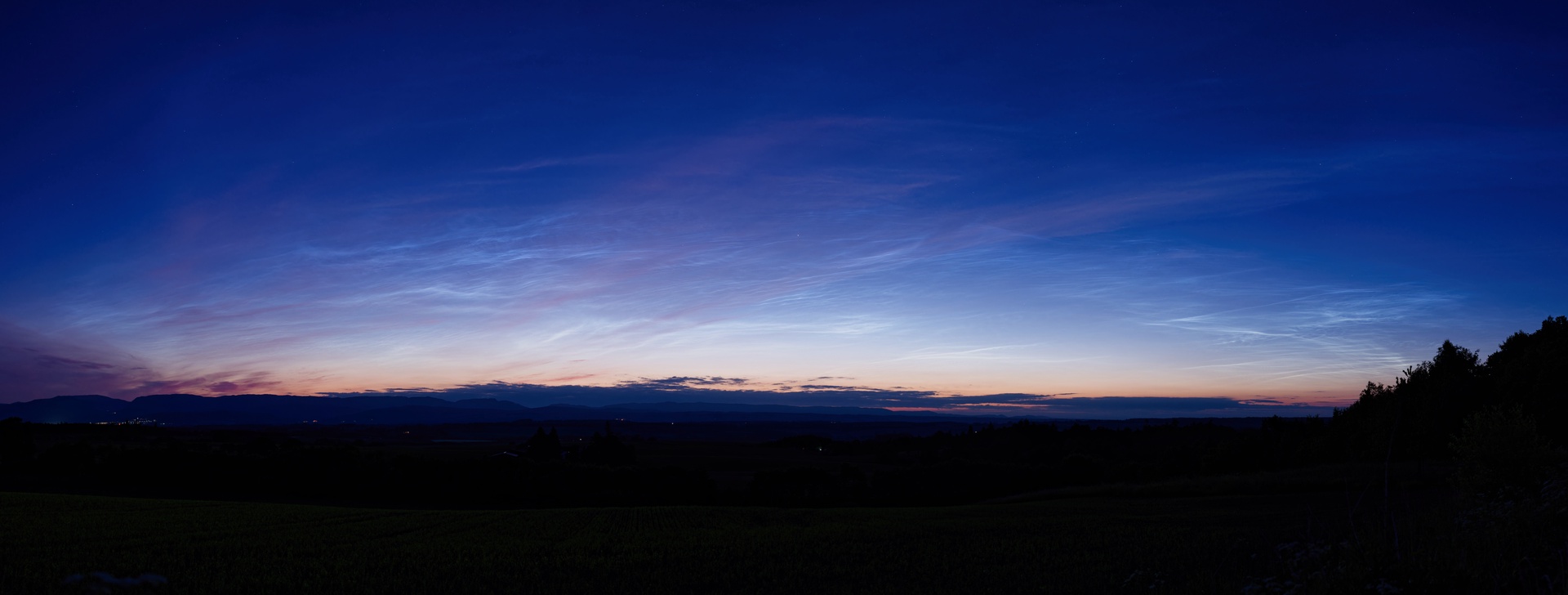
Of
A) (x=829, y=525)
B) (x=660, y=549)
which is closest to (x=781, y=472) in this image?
(x=829, y=525)

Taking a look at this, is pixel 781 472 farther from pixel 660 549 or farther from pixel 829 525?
pixel 660 549

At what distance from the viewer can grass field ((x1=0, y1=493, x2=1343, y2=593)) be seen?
60.0 feet

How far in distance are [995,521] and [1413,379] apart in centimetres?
5787

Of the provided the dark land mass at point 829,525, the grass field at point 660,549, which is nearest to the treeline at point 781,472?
the dark land mass at point 829,525

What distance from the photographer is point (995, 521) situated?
30.3 m

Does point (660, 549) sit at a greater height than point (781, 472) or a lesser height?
greater

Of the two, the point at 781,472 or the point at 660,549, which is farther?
the point at 781,472

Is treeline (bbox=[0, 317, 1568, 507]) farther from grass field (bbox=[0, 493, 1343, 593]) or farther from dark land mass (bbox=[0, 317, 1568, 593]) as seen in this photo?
grass field (bbox=[0, 493, 1343, 593])

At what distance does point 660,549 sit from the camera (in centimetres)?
2377

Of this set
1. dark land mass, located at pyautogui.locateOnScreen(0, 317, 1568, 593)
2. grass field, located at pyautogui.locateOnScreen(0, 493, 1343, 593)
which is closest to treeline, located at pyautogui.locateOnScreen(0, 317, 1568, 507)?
dark land mass, located at pyautogui.locateOnScreen(0, 317, 1568, 593)

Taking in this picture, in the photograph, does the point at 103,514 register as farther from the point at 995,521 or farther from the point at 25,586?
the point at 995,521

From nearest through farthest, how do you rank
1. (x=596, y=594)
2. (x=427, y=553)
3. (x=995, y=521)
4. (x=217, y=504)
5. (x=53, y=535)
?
(x=596, y=594)
(x=427, y=553)
(x=53, y=535)
(x=995, y=521)
(x=217, y=504)

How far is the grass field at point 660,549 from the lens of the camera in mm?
18297

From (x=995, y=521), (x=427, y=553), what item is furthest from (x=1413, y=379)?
(x=427, y=553)
